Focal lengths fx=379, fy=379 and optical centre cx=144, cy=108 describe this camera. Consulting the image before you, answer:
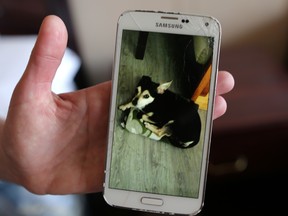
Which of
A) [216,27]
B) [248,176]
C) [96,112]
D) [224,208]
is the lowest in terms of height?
[224,208]

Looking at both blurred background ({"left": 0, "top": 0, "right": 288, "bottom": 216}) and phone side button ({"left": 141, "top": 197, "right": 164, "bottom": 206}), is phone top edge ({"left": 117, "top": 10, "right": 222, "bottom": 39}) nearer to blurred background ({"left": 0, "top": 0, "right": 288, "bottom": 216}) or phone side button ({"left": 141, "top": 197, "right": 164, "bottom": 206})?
phone side button ({"left": 141, "top": 197, "right": 164, "bottom": 206})

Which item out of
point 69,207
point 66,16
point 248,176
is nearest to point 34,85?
point 69,207

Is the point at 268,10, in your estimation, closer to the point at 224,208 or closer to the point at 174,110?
the point at 224,208

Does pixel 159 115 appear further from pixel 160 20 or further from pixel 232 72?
pixel 232 72

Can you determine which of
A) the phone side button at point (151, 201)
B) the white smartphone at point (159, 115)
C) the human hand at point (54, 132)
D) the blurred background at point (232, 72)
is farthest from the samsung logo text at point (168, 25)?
the blurred background at point (232, 72)

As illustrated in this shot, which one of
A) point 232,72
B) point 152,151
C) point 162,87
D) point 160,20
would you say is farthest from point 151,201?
point 232,72

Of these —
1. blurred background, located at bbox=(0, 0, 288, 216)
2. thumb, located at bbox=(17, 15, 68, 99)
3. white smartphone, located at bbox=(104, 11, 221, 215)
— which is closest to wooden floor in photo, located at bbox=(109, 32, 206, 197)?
white smartphone, located at bbox=(104, 11, 221, 215)
